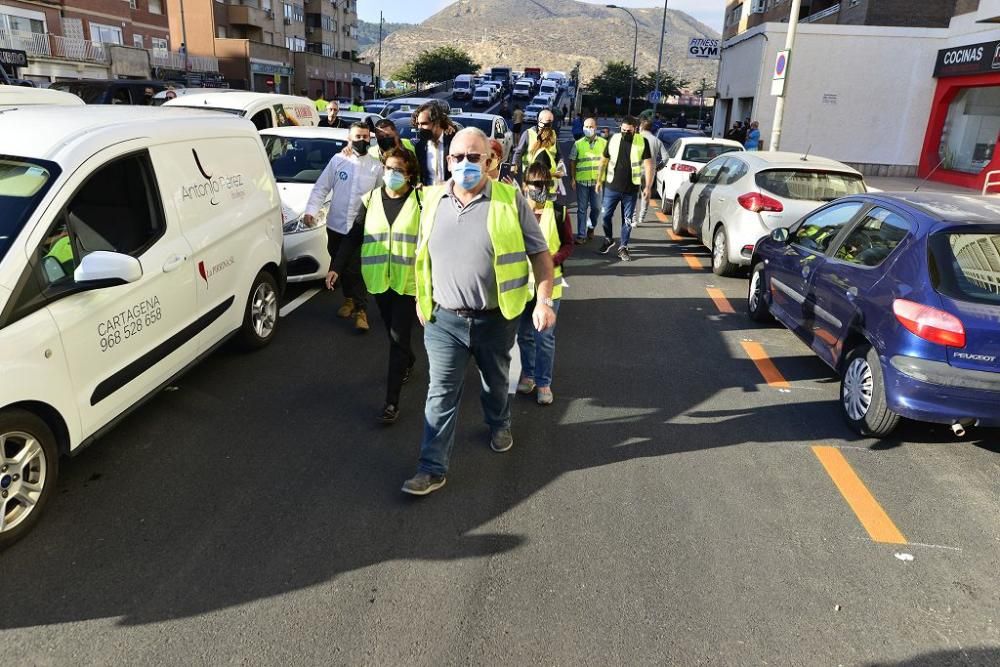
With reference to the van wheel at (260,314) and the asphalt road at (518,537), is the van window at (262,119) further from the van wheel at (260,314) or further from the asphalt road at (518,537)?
the asphalt road at (518,537)

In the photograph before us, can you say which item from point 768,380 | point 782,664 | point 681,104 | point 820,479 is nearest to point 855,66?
point 768,380

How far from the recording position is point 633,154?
32.0 ft

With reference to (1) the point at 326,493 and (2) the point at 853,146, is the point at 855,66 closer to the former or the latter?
(2) the point at 853,146

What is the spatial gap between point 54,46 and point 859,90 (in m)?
38.2

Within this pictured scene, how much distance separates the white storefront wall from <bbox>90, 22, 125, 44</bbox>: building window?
117 feet

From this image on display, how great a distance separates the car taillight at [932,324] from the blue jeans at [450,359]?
2356 millimetres

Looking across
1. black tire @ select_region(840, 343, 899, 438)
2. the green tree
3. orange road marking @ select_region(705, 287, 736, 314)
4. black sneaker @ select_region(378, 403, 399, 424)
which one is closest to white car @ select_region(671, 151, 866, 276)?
orange road marking @ select_region(705, 287, 736, 314)

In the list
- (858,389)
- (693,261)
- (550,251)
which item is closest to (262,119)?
(693,261)

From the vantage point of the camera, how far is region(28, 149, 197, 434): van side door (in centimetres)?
366

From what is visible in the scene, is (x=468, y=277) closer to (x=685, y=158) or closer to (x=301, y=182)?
(x=301, y=182)

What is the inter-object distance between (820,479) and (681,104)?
77.6 meters

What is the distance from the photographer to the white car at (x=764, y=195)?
859 centimetres

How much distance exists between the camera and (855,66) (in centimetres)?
2569

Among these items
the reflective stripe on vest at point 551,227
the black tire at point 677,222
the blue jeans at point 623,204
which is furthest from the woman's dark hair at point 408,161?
the black tire at point 677,222
